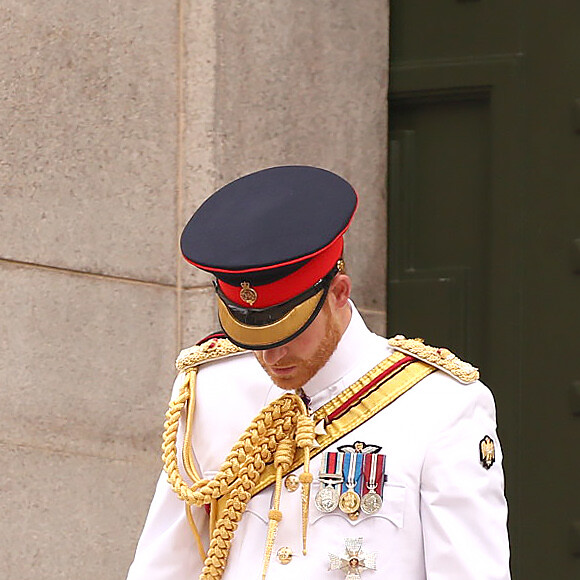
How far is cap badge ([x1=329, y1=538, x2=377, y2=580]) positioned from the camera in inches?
149

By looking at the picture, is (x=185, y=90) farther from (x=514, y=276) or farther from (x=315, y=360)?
(x=315, y=360)

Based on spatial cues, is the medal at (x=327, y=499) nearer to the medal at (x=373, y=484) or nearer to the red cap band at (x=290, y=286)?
the medal at (x=373, y=484)

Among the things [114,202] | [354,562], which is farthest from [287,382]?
[114,202]

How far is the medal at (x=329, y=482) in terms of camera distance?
388cm

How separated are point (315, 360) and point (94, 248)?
175 cm

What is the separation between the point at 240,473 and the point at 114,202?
1.81m

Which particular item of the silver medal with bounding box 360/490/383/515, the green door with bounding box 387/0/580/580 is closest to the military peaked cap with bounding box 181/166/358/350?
the silver medal with bounding box 360/490/383/515

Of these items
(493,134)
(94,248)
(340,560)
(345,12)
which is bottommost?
(340,560)

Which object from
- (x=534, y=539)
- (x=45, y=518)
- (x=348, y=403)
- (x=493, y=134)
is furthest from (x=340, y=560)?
(x=493, y=134)

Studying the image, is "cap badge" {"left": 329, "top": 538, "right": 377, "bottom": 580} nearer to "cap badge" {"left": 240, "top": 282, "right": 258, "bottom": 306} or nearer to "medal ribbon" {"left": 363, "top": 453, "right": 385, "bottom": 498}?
"medal ribbon" {"left": 363, "top": 453, "right": 385, "bottom": 498}

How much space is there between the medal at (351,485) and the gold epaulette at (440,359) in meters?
0.29

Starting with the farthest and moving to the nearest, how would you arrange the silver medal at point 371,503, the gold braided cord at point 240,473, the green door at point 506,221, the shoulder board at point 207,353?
the green door at point 506,221 → the shoulder board at point 207,353 → the gold braided cord at point 240,473 → the silver medal at point 371,503

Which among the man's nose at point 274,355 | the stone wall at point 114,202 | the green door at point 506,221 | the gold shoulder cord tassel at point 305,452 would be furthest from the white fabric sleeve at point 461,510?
the green door at point 506,221

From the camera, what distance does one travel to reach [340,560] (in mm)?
3795
